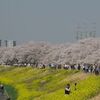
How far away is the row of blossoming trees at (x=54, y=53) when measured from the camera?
109750 mm

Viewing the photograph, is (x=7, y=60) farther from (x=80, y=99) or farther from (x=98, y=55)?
(x=80, y=99)

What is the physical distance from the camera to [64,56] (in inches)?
4788

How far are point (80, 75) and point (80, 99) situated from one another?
2120cm

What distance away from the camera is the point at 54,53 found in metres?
136

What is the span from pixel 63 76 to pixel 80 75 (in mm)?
8613

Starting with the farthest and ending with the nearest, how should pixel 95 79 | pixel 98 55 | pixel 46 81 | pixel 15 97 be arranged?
pixel 98 55 → pixel 46 81 → pixel 15 97 → pixel 95 79

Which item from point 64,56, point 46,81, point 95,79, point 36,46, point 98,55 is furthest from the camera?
point 36,46

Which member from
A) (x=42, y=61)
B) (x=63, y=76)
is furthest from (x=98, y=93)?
(x=42, y=61)

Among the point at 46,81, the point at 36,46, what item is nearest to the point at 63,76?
the point at 46,81

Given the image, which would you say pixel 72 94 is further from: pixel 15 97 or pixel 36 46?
pixel 36 46

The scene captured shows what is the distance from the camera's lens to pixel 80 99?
42.9 metres

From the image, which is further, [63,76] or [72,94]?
[63,76]

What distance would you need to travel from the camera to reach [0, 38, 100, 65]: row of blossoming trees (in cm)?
10975

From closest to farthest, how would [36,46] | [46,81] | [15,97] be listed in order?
[15,97] < [46,81] < [36,46]
